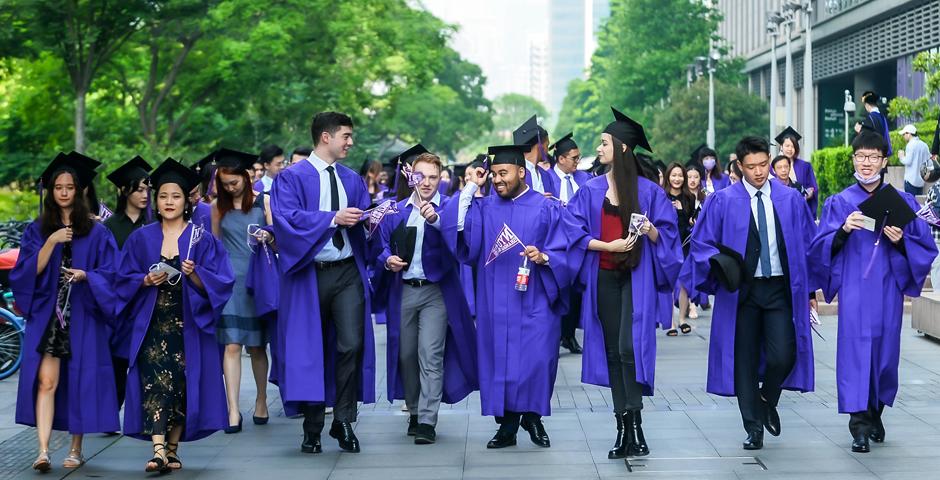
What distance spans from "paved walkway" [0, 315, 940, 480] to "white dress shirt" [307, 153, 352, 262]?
47.7 inches

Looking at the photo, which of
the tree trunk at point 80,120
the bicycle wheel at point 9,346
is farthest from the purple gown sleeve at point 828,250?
the tree trunk at point 80,120

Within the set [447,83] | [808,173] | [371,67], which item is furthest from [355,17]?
[447,83]

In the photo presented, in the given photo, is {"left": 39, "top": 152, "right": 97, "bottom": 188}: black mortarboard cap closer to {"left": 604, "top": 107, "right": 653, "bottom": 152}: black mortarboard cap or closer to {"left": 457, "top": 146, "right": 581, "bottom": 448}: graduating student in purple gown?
{"left": 457, "top": 146, "right": 581, "bottom": 448}: graduating student in purple gown

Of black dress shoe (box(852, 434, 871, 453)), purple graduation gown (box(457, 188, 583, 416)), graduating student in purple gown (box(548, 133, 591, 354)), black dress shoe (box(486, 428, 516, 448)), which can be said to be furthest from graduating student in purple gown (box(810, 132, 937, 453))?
graduating student in purple gown (box(548, 133, 591, 354))

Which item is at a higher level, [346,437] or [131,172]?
[131,172]

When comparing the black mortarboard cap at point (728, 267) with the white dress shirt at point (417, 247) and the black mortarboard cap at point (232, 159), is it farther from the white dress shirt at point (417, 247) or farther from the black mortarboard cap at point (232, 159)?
the black mortarboard cap at point (232, 159)

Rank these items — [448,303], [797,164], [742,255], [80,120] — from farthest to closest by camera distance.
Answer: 1. [80,120]
2. [797,164]
3. [448,303]
4. [742,255]

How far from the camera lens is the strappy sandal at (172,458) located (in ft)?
28.9

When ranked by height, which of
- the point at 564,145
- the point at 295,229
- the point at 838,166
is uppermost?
the point at 838,166

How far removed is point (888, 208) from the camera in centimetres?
926

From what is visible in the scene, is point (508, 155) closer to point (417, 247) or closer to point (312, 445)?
point (417, 247)

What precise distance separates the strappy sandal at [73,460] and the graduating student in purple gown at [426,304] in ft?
6.79

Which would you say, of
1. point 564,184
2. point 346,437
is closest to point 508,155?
point 346,437

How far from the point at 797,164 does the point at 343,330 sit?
28.4 feet
